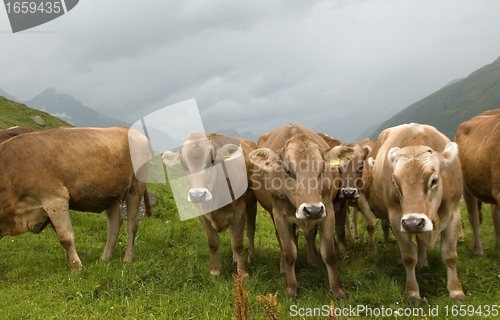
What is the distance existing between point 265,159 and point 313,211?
4.26 ft

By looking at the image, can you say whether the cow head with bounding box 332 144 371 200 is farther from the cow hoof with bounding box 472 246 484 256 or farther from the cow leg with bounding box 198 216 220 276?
the cow leg with bounding box 198 216 220 276

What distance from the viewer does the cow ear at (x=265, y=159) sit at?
22.3 ft

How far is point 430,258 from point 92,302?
218 inches

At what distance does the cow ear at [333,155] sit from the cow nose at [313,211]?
0.98 m

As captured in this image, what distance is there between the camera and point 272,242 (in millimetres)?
10461

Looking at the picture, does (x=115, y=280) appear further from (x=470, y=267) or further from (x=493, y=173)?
(x=493, y=173)

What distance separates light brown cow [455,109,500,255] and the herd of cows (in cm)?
2

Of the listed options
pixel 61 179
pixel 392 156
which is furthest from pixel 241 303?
pixel 61 179

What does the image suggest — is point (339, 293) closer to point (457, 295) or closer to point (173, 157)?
point (457, 295)

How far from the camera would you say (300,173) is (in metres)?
6.43

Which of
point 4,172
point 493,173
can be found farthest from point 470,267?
point 4,172

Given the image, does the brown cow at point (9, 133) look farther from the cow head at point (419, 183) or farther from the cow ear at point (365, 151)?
the cow head at point (419, 183)

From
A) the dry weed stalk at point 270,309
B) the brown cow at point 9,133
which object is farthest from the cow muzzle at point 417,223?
the brown cow at point 9,133

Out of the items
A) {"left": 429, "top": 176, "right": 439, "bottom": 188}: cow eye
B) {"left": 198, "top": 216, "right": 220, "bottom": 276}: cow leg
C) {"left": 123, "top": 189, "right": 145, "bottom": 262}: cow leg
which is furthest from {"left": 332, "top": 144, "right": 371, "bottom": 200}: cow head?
{"left": 123, "top": 189, "right": 145, "bottom": 262}: cow leg
